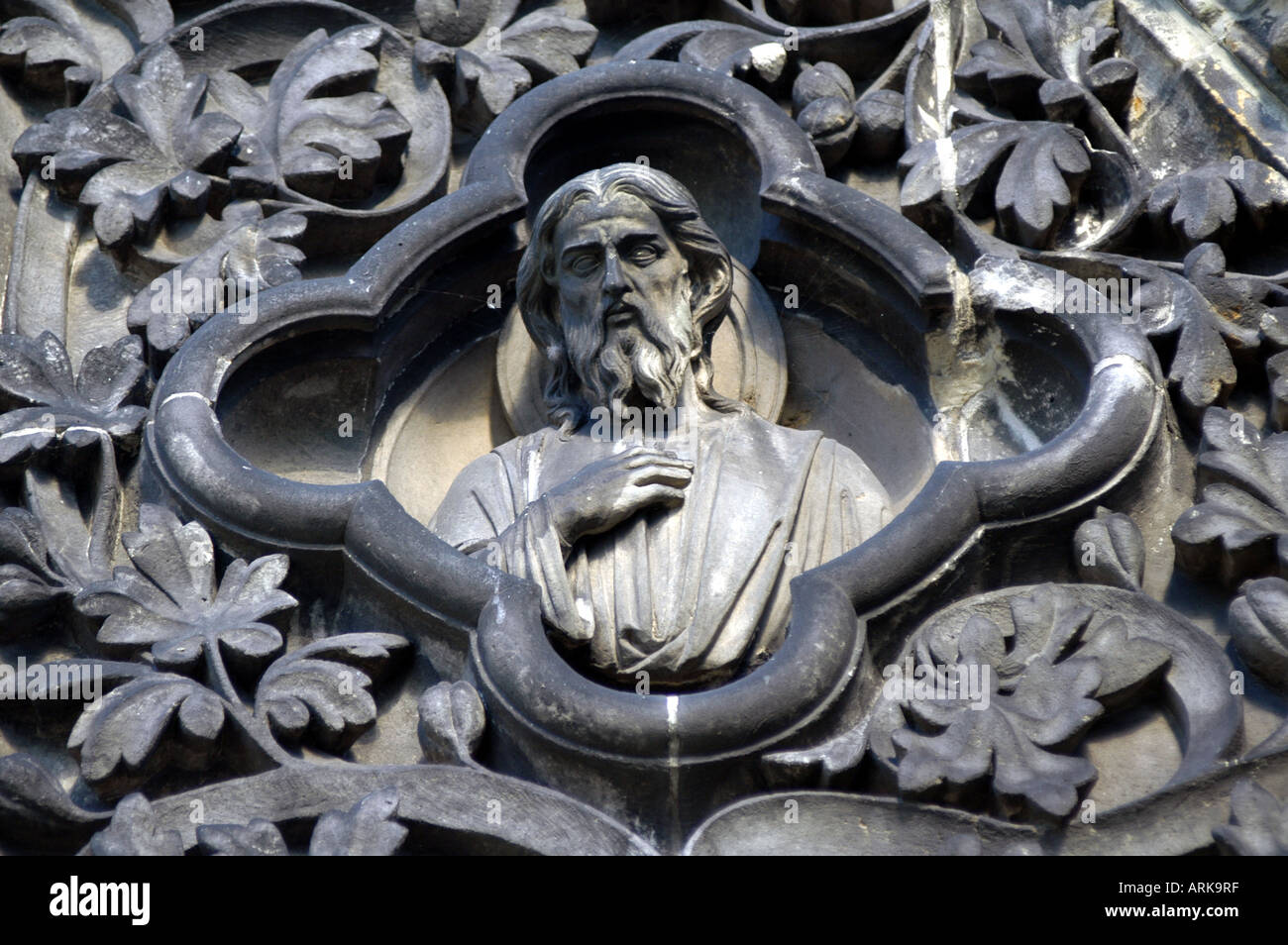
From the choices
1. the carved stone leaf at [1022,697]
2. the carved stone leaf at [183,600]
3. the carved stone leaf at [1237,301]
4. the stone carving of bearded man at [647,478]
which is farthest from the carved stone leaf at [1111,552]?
the carved stone leaf at [183,600]

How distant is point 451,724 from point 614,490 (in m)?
0.82

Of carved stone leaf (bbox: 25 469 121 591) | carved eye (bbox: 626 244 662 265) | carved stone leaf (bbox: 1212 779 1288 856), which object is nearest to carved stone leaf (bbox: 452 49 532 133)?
carved eye (bbox: 626 244 662 265)

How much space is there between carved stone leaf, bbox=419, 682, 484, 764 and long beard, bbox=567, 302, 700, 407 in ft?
3.94

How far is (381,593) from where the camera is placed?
219 inches

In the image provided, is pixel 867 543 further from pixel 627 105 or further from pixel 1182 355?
pixel 627 105

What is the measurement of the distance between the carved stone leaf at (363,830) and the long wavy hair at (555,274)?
60.4 inches

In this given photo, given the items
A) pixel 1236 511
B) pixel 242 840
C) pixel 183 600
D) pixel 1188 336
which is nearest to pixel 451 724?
pixel 242 840

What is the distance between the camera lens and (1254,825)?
15.6 feet

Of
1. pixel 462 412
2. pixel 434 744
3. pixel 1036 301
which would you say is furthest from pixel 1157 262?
pixel 434 744

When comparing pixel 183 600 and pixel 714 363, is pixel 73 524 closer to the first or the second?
pixel 183 600

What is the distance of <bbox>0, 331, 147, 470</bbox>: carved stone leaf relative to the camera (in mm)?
5859

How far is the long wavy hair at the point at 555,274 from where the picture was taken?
6305mm

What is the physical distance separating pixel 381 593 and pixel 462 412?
3.92 ft

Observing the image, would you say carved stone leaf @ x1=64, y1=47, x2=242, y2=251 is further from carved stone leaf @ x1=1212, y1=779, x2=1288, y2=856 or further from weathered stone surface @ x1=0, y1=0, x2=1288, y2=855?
carved stone leaf @ x1=1212, y1=779, x2=1288, y2=856
